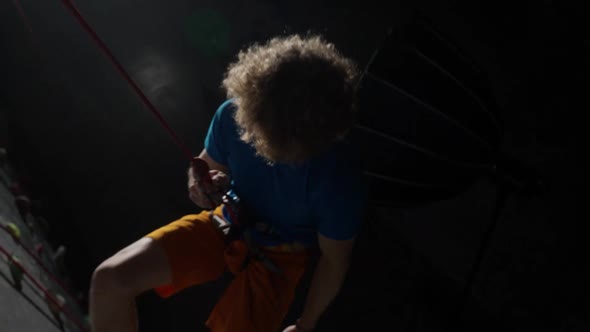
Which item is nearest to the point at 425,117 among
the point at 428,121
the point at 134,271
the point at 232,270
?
the point at 428,121

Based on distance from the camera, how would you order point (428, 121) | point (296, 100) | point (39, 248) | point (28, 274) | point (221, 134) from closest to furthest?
1. point (296, 100)
2. point (428, 121)
3. point (221, 134)
4. point (28, 274)
5. point (39, 248)

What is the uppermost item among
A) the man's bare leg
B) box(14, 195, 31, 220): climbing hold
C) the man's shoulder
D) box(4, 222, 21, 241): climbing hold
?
box(14, 195, 31, 220): climbing hold

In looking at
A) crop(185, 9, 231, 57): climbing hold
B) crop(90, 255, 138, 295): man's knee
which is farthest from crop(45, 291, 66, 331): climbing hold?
crop(185, 9, 231, 57): climbing hold

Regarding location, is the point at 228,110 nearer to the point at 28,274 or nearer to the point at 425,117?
the point at 425,117

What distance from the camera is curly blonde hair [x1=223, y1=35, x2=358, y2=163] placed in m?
1.10

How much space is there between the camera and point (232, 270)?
142 cm

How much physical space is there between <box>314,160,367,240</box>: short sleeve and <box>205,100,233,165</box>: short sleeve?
0.40 meters

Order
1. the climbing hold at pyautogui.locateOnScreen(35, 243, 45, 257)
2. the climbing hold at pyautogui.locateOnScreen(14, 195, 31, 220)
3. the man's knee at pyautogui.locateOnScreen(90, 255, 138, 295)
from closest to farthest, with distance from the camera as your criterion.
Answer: the man's knee at pyautogui.locateOnScreen(90, 255, 138, 295) → the climbing hold at pyautogui.locateOnScreen(35, 243, 45, 257) → the climbing hold at pyautogui.locateOnScreen(14, 195, 31, 220)

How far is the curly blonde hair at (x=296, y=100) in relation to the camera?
43.3 inches

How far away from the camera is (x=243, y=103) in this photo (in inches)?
46.7

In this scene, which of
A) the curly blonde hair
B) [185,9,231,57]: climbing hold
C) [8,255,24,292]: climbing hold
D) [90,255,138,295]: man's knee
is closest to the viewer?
the curly blonde hair

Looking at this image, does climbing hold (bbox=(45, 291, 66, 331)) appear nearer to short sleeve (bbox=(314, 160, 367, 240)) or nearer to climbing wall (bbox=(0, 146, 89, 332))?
climbing wall (bbox=(0, 146, 89, 332))

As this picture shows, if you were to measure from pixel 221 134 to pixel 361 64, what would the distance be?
1.37m

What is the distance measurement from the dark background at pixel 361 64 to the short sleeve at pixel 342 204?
621mm
